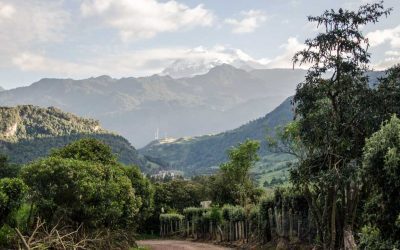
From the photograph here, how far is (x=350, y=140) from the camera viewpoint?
1991 centimetres

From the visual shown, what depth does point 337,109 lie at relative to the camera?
21047mm

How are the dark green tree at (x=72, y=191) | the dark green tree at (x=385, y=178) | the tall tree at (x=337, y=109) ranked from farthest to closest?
1. the dark green tree at (x=72, y=191)
2. the tall tree at (x=337, y=109)
3. the dark green tree at (x=385, y=178)

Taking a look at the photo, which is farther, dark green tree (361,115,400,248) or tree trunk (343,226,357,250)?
tree trunk (343,226,357,250)

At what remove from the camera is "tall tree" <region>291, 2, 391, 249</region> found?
1992 centimetres

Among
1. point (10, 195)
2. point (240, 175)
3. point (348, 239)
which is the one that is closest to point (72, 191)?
point (10, 195)

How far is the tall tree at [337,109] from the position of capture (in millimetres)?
19922

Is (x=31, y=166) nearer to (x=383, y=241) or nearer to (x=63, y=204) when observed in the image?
(x=63, y=204)

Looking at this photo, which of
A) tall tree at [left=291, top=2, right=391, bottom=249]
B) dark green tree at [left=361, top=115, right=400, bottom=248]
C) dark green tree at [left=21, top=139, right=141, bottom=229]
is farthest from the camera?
dark green tree at [left=21, top=139, right=141, bottom=229]

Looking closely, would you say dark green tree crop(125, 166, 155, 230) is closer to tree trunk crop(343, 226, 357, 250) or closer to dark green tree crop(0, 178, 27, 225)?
dark green tree crop(0, 178, 27, 225)

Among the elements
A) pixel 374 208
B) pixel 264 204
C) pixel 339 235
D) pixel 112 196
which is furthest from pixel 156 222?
pixel 374 208

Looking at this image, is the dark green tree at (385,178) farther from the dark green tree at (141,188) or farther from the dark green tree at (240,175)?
the dark green tree at (240,175)

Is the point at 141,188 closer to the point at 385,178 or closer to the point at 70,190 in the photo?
the point at 70,190

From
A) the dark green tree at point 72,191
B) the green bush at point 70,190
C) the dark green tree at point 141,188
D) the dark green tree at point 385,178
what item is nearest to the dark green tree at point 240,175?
the dark green tree at point 141,188

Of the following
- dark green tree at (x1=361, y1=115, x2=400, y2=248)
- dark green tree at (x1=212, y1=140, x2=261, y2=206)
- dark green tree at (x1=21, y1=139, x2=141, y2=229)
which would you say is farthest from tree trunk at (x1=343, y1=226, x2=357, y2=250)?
dark green tree at (x1=212, y1=140, x2=261, y2=206)
